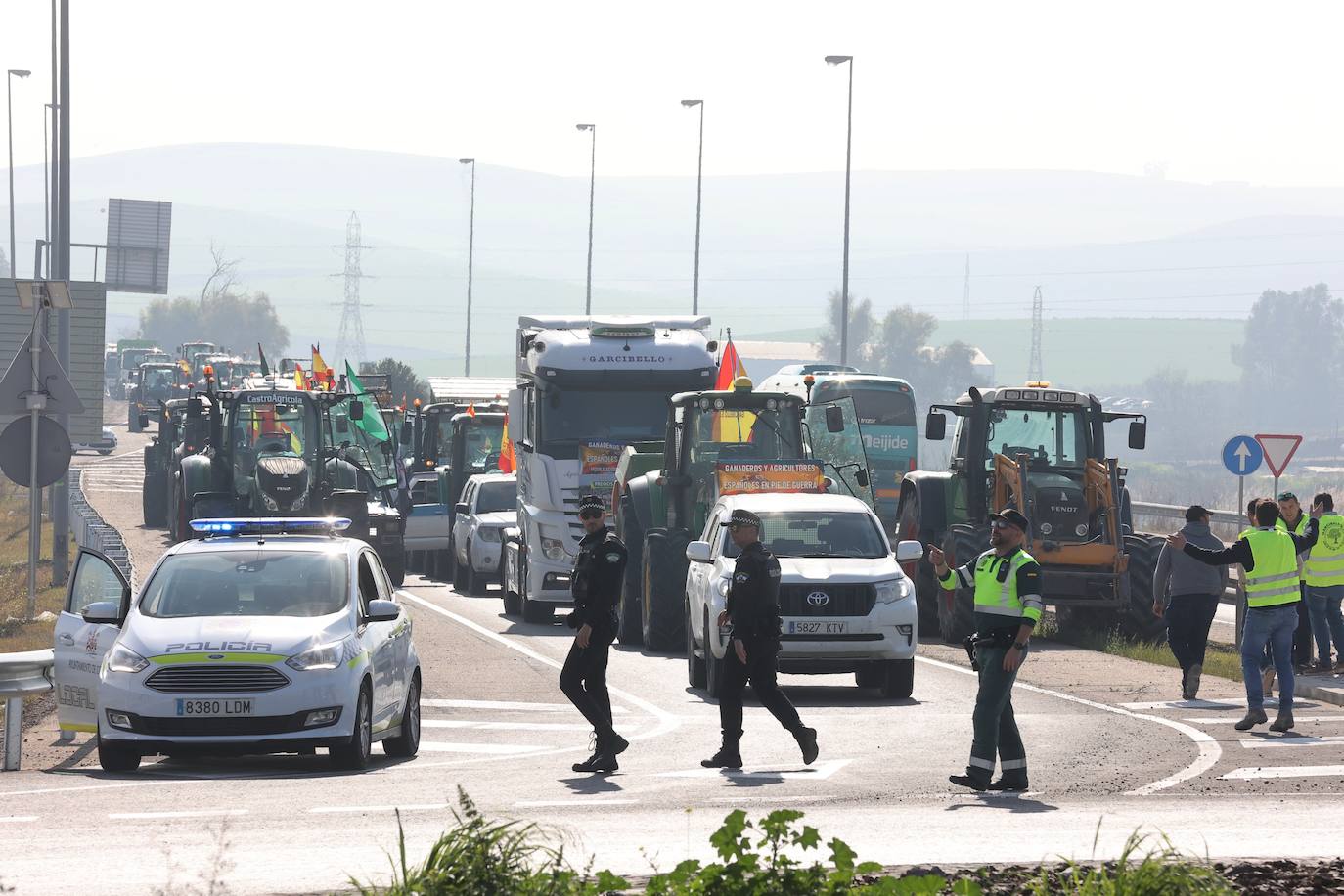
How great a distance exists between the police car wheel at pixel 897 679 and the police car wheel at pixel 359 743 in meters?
6.26

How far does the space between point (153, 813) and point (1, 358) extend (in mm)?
38833

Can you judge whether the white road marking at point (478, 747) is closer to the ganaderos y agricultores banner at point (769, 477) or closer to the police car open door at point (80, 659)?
the police car open door at point (80, 659)

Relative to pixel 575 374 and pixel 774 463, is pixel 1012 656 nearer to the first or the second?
pixel 774 463

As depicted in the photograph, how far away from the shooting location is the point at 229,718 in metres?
13.3

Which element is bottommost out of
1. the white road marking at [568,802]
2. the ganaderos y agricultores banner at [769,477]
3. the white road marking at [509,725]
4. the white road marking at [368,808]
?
the white road marking at [509,725]

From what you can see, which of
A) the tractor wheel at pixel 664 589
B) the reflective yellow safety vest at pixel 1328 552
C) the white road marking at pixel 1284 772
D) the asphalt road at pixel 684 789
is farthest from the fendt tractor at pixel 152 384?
the white road marking at pixel 1284 772

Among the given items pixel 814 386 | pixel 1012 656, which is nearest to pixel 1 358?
pixel 814 386

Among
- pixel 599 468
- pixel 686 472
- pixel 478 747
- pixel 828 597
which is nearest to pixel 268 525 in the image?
pixel 478 747

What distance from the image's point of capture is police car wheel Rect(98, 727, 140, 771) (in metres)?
13.4

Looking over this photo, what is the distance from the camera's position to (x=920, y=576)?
2597 cm

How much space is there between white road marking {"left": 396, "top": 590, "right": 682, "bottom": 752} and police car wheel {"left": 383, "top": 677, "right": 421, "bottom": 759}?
106 centimetres

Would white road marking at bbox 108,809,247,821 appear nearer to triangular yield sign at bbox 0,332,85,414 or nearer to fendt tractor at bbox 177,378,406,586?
triangular yield sign at bbox 0,332,85,414

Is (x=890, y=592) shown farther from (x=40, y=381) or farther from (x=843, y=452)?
(x=40, y=381)

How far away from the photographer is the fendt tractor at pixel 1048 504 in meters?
25.0
